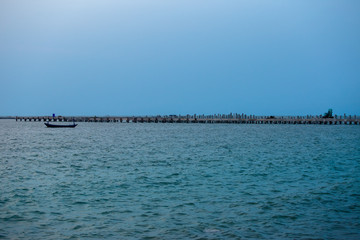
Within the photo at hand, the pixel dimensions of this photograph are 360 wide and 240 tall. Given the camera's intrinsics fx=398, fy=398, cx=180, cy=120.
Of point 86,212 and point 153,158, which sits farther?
point 153,158

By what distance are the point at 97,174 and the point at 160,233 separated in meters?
10.1

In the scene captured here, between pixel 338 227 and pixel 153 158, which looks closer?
pixel 338 227

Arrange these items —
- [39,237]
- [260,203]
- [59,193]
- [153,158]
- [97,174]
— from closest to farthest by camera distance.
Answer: [39,237] < [260,203] < [59,193] < [97,174] < [153,158]

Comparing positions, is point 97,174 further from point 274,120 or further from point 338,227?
point 274,120

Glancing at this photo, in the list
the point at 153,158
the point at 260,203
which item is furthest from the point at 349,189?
the point at 153,158

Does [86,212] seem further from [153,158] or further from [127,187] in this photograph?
[153,158]

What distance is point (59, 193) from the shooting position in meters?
14.8

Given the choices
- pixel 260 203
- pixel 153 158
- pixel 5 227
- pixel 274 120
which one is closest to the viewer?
pixel 5 227

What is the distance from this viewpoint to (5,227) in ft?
34.4

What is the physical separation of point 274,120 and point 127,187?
3667 inches

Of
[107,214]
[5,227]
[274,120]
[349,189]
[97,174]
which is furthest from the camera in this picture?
[274,120]

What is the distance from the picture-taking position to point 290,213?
12.0m

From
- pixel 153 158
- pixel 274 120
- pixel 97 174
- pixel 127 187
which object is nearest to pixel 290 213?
pixel 127 187

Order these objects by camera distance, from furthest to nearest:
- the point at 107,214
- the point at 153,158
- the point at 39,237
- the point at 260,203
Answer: the point at 153,158 < the point at 260,203 < the point at 107,214 < the point at 39,237
